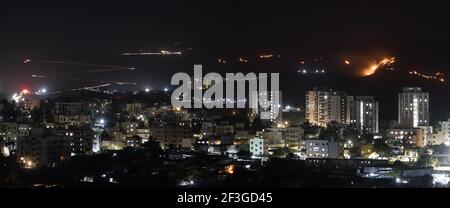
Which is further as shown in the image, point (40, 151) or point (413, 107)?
point (413, 107)

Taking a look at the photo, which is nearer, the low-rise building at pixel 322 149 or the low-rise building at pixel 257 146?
the low-rise building at pixel 322 149

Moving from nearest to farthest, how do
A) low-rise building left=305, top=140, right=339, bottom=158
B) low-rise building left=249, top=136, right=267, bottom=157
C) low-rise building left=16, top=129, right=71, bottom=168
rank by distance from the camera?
low-rise building left=16, top=129, right=71, bottom=168 → low-rise building left=305, top=140, right=339, bottom=158 → low-rise building left=249, top=136, right=267, bottom=157

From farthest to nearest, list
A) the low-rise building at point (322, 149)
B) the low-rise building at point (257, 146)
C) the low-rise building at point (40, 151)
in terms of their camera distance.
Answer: the low-rise building at point (257, 146)
the low-rise building at point (322, 149)
the low-rise building at point (40, 151)

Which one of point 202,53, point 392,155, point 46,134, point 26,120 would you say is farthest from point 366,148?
point 202,53

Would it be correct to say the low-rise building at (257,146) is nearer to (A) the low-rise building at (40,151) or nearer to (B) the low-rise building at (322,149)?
(B) the low-rise building at (322,149)

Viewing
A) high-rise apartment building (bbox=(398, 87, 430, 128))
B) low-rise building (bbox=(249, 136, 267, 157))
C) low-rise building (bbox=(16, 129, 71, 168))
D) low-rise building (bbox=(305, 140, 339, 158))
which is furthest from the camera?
high-rise apartment building (bbox=(398, 87, 430, 128))

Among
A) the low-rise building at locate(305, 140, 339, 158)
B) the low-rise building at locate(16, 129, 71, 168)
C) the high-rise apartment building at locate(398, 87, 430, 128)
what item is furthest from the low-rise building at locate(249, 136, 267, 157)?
the high-rise apartment building at locate(398, 87, 430, 128)

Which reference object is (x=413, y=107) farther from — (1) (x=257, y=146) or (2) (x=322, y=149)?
(1) (x=257, y=146)

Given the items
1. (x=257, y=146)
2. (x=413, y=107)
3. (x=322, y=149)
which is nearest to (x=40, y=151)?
(x=257, y=146)

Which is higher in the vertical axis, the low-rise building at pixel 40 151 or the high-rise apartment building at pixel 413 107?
the high-rise apartment building at pixel 413 107

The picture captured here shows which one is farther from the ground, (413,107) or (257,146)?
(413,107)

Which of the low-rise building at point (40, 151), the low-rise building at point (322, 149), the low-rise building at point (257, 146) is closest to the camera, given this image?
the low-rise building at point (40, 151)

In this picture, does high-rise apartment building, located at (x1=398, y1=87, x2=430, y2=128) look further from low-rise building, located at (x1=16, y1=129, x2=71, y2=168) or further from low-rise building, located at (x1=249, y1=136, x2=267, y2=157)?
low-rise building, located at (x1=16, y1=129, x2=71, y2=168)

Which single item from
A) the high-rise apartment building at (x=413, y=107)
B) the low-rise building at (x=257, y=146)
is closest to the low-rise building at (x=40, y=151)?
the low-rise building at (x=257, y=146)
